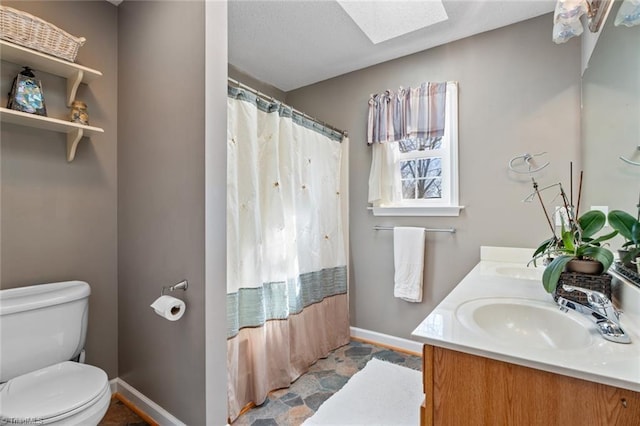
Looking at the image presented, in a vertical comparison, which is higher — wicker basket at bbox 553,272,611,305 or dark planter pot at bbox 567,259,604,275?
dark planter pot at bbox 567,259,604,275

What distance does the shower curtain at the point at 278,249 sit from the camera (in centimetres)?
168

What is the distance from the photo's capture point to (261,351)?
178cm

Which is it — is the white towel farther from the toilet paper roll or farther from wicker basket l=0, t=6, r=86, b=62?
wicker basket l=0, t=6, r=86, b=62

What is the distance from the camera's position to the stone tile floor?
1662 millimetres

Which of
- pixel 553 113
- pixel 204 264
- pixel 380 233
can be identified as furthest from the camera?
pixel 380 233

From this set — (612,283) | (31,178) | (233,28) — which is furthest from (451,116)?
(31,178)

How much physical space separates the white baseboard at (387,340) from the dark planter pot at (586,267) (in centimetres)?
155

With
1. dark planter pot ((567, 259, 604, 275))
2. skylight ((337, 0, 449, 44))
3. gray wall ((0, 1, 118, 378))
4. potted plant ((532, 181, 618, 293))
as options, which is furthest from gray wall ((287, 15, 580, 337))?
gray wall ((0, 1, 118, 378))

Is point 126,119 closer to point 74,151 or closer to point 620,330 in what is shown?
point 74,151

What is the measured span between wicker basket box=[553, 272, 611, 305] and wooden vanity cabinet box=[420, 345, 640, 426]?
416 millimetres

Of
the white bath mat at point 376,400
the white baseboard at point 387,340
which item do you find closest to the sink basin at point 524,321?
the white bath mat at point 376,400

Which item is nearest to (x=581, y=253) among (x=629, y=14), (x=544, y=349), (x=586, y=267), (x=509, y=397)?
(x=586, y=267)

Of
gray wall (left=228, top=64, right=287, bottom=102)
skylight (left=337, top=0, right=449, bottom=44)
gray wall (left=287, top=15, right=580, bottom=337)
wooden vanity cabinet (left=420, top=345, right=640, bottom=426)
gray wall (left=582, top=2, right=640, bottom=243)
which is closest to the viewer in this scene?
wooden vanity cabinet (left=420, top=345, right=640, bottom=426)

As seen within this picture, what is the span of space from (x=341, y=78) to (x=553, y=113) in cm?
172
